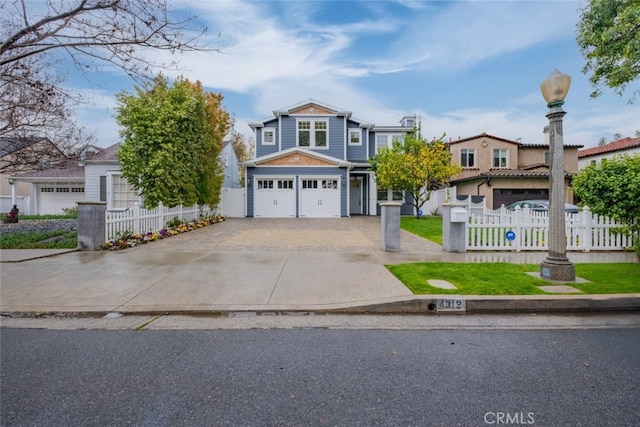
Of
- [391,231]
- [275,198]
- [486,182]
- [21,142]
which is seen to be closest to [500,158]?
[486,182]

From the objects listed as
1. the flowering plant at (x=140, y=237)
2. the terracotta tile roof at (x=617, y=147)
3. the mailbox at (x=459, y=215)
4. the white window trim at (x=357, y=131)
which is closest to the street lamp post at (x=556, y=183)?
the mailbox at (x=459, y=215)

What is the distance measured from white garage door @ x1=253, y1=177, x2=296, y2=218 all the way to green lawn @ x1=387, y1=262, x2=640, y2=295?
14456 millimetres

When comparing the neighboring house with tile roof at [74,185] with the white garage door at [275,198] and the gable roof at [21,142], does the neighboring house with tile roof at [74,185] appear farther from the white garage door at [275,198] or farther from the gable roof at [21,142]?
the gable roof at [21,142]

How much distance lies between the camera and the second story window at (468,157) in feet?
85.4

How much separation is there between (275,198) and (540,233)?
14901 millimetres

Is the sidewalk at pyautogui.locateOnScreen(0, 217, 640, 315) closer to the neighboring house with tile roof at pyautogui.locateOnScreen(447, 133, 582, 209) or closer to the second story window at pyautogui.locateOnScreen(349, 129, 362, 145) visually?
the second story window at pyautogui.locateOnScreen(349, 129, 362, 145)

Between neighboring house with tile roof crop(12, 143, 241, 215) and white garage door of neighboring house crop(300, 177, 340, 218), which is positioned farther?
white garage door of neighboring house crop(300, 177, 340, 218)

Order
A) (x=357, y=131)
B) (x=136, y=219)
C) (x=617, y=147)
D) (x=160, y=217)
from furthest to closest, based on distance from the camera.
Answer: (x=617, y=147), (x=357, y=131), (x=160, y=217), (x=136, y=219)

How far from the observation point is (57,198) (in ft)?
74.6

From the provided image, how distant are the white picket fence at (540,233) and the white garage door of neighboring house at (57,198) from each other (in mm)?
25227

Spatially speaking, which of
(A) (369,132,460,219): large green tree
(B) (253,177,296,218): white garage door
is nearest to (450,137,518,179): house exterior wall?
(A) (369,132,460,219): large green tree

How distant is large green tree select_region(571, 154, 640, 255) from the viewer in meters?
7.61

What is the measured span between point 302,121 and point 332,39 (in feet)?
33.7

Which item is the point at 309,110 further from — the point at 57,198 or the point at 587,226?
the point at 57,198
